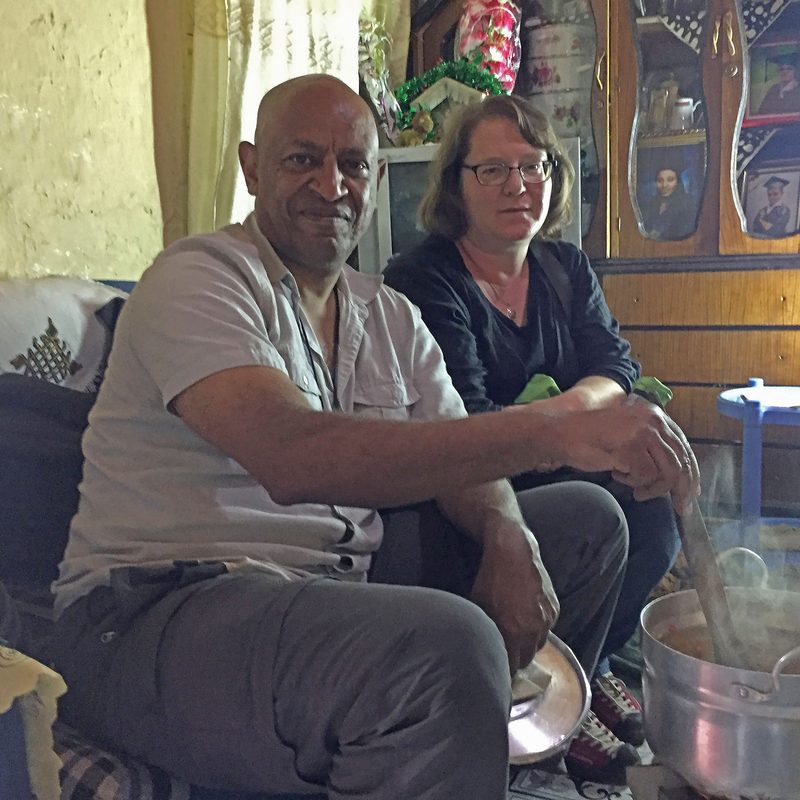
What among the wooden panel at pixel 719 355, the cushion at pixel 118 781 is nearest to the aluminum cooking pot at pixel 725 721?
the cushion at pixel 118 781

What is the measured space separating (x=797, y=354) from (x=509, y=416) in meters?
2.04

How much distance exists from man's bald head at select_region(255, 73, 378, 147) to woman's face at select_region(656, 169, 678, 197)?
1887 millimetres

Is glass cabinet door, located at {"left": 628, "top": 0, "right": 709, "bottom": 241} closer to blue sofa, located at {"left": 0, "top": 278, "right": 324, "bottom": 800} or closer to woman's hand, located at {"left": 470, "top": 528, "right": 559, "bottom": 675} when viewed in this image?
woman's hand, located at {"left": 470, "top": 528, "right": 559, "bottom": 675}

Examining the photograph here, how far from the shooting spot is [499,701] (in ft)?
2.59

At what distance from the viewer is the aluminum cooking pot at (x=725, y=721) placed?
832 mm

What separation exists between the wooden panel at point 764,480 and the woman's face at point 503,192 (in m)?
1.35

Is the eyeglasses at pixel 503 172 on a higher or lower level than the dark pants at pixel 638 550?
higher

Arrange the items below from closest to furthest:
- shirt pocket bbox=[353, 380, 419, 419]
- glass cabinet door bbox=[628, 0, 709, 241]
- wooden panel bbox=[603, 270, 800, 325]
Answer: shirt pocket bbox=[353, 380, 419, 419]
wooden panel bbox=[603, 270, 800, 325]
glass cabinet door bbox=[628, 0, 709, 241]

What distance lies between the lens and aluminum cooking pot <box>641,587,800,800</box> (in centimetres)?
83

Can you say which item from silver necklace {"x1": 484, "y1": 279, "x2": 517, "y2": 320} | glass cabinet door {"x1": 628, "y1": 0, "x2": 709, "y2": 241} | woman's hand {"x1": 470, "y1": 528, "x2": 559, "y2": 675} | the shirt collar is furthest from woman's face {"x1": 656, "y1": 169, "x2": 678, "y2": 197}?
woman's hand {"x1": 470, "y1": 528, "x2": 559, "y2": 675}

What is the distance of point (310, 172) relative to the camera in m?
1.13

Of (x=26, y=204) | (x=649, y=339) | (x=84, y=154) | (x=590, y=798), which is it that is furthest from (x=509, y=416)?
(x=649, y=339)

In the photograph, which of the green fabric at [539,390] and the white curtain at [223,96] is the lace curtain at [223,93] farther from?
the green fabric at [539,390]

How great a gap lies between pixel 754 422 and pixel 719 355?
0.54 meters
